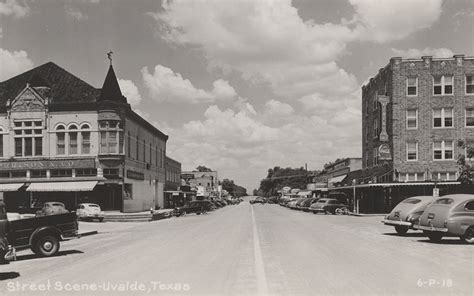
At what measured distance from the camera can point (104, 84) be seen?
5297cm

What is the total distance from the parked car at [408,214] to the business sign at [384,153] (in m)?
23.2

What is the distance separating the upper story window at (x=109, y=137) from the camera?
170 ft

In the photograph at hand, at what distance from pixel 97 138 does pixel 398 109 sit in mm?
27272

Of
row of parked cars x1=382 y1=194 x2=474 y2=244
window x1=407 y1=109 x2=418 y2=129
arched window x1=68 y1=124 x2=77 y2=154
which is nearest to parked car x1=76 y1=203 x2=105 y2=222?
arched window x1=68 y1=124 x2=77 y2=154

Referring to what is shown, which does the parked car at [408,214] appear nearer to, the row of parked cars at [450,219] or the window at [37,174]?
Answer: the row of parked cars at [450,219]

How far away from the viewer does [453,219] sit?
61.5 feet

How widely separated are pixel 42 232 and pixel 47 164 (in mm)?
37383

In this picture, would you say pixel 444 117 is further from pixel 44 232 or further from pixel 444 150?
pixel 44 232

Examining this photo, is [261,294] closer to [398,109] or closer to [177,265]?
[177,265]

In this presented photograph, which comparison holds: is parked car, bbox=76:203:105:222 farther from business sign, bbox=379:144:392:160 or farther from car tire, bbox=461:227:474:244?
car tire, bbox=461:227:474:244

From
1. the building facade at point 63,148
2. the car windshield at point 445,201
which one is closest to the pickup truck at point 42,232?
the car windshield at point 445,201

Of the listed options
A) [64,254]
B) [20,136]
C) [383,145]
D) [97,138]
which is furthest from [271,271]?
[20,136]

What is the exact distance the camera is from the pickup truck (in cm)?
1542

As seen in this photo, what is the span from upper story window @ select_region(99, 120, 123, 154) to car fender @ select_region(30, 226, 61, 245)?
117 feet
